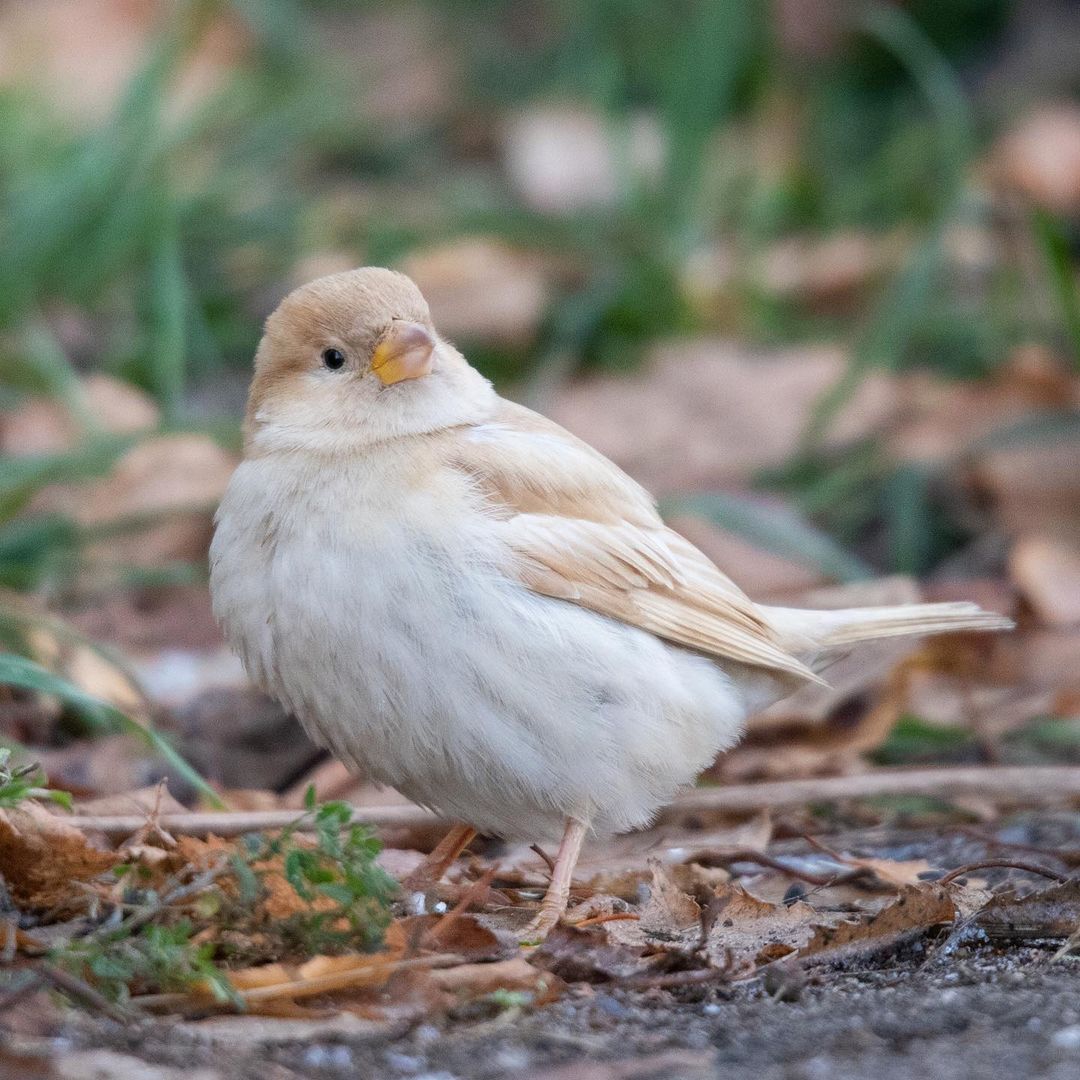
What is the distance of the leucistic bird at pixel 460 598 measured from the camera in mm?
3283

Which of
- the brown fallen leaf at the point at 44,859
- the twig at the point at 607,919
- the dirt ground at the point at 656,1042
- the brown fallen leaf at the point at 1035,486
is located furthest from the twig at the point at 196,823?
the brown fallen leaf at the point at 1035,486

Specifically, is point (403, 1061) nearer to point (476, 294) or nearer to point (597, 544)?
point (597, 544)

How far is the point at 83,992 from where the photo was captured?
8.34 ft

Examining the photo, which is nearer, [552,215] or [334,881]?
[334,881]

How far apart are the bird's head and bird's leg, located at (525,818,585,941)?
84 centimetres

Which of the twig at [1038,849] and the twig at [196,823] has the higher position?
the twig at [196,823]

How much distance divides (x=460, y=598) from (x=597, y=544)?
1.48ft

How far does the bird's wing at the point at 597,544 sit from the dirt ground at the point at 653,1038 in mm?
910

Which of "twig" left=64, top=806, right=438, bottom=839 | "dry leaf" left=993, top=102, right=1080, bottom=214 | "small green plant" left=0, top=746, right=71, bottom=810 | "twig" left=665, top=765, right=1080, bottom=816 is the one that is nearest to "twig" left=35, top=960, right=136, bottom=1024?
"small green plant" left=0, top=746, right=71, bottom=810

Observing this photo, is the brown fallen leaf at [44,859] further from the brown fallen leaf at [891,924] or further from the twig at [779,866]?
the twig at [779,866]

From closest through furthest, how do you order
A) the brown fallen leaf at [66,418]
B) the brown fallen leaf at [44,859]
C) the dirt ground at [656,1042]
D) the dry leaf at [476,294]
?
the dirt ground at [656,1042] < the brown fallen leaf at [44,859] < the brown fallen leaf at [66,418] < the dry leaf at [476,294]

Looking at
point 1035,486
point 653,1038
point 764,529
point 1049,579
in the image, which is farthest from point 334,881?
point 1035,486

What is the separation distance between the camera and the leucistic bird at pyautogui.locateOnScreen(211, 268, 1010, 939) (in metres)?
3.28

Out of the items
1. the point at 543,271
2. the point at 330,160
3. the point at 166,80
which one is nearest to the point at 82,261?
the point at 166,80
